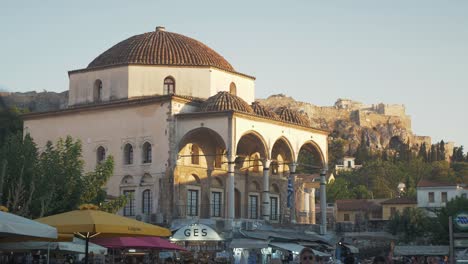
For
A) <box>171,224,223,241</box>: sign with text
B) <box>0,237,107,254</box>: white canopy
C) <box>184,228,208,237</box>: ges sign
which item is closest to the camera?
<box>0,237,107,254</box>: white canopy

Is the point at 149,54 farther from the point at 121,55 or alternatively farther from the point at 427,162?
→ the point at 427,162

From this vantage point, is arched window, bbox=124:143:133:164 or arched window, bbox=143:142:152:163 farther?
arched window, bbox=124:143:133:164

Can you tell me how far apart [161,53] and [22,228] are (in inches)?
1308

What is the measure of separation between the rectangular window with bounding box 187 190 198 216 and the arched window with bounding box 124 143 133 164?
130 inches

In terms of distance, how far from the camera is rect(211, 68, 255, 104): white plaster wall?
4584cm

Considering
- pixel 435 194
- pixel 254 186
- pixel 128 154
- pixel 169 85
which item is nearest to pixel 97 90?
pixel 169 85

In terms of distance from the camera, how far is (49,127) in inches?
1859

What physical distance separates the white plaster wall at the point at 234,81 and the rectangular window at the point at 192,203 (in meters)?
5.25

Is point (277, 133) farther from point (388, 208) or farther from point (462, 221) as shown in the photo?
point (388, 208)

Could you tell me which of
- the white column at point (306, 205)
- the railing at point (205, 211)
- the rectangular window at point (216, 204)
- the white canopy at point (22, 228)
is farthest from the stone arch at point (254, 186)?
the white canopy at point (22, 228)

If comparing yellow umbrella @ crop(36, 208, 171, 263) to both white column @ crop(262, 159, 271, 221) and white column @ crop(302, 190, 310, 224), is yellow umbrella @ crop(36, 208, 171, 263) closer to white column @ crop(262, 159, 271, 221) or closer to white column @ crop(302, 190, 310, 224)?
white column @ crop(262, 159, 271, 221)

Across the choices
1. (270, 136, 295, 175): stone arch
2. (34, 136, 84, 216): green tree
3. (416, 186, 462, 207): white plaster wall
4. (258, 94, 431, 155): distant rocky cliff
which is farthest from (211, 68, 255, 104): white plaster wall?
(258, 94, 431, 155): distant rocky cliff

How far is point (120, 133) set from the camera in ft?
146

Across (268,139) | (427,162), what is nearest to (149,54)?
(268,139)
